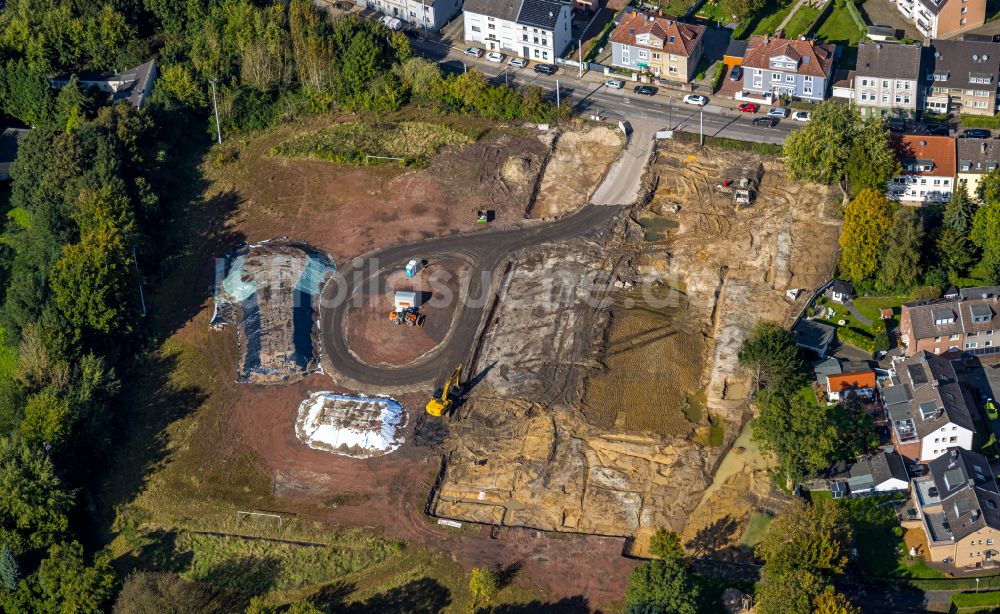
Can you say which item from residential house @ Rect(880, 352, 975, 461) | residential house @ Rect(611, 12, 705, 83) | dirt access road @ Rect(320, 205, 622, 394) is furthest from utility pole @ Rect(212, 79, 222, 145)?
residential house @ Rect(880, 352, 975, 461)

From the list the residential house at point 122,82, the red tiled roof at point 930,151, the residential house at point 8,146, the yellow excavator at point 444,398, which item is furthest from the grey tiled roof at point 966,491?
the residential house at point 8,146

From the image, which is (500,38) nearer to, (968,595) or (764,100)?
(764,100)

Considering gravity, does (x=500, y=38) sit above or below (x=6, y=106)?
above

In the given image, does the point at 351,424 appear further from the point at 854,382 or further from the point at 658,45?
the point at 658,45

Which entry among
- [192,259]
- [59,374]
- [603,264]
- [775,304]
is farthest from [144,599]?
[775,304]

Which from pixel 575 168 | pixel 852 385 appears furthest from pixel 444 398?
pixel 575 168

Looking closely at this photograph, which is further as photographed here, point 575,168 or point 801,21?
point 801,21
